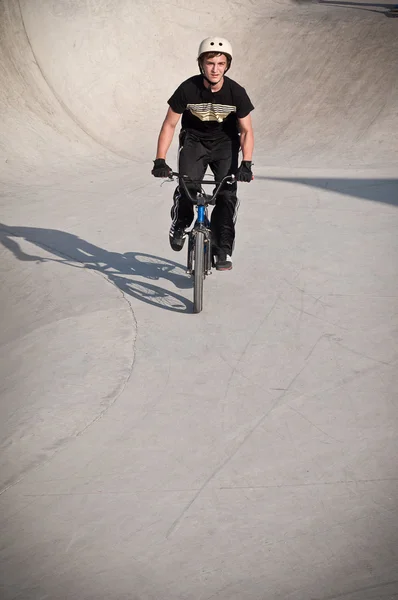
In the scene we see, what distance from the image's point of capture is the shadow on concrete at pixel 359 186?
10.5 m

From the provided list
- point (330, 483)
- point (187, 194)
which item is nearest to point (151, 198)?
point (187, 194)

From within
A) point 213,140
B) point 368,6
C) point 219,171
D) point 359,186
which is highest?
point 368,6

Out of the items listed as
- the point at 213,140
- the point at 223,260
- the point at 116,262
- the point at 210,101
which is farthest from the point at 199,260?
the point at 116,262

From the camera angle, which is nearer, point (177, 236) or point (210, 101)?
point (210, 101)

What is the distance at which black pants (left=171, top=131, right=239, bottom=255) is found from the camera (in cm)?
694

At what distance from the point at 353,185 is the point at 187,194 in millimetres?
5331

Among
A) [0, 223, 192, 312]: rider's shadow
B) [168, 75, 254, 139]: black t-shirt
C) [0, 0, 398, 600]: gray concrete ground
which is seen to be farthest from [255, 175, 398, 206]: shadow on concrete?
[168, 75, 254, 139]: black t-shirt

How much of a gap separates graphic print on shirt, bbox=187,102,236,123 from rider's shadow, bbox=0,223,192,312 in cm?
173

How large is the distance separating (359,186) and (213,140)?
4.75 metres

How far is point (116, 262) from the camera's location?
8383 mm

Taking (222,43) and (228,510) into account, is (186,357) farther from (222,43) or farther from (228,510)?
(222,43)

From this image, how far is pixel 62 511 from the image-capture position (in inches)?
163

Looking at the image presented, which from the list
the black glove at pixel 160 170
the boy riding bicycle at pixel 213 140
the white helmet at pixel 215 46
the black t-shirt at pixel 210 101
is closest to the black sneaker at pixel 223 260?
the boy riding bicycle at pixel 213 140

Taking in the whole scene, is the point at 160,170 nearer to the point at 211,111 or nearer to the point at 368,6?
the point at 211,111
